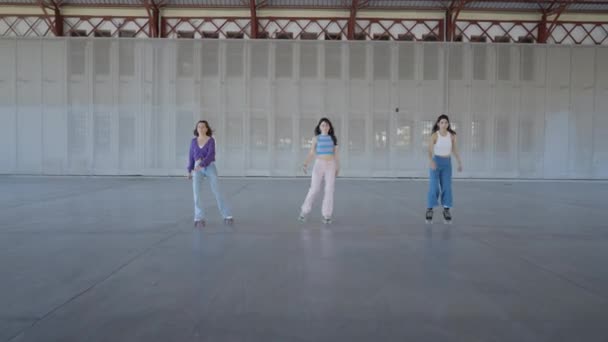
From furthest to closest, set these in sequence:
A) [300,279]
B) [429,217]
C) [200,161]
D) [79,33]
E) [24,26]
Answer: [79,33], [24,26], [429,217], [200,161], [300,279]

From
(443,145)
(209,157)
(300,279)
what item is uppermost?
(443,145)

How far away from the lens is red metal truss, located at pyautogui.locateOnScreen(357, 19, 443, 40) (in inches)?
903

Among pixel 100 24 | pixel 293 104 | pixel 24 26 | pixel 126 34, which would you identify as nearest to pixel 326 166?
pixel 293 104

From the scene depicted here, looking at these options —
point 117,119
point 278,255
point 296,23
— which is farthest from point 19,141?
point 278,255

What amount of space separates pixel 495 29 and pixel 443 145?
1899 centimetres

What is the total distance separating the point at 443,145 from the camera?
A: 777 centimetres

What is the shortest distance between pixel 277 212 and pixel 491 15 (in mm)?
20371

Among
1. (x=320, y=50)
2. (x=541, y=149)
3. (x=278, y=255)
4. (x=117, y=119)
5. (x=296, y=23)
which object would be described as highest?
(x=296, y=23)

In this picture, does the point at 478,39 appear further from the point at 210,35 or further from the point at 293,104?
the point at 210,35

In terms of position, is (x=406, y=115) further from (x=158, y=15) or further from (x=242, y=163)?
(x=158, y=15)

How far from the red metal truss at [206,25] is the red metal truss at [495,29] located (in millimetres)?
12124

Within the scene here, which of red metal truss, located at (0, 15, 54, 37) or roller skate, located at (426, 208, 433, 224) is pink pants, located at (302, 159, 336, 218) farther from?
red metal truss, located at (0, 15, 54, 37)

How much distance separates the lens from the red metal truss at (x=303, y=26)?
2292 centimetres

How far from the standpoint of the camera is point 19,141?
21.1 m
